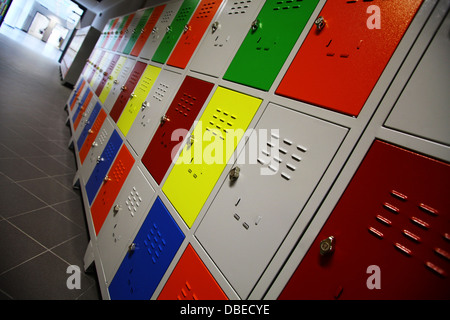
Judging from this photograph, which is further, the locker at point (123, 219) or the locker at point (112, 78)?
the locker at point (112, 78)

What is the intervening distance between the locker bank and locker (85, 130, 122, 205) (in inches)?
28.2

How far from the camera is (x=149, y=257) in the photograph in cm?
141

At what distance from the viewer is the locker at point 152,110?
1899 mm

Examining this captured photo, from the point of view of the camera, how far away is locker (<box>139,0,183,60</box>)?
2.48 m

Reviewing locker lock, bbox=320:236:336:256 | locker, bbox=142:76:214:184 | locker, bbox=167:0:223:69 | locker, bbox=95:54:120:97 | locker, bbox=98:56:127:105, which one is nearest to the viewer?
locker lock, bbox=320:236:336:256

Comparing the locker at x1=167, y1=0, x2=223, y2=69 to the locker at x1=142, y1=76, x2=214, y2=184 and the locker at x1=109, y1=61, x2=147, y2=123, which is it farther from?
the locker at x1=109, y1=61, x2=147, y2=123

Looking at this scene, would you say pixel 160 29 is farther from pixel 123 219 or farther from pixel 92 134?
pixel 123 219

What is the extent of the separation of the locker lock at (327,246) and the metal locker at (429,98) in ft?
1.34

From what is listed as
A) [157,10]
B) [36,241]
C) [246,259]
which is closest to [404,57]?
[246,259]

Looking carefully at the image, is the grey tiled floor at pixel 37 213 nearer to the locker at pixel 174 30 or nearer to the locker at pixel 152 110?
the locker at pixel 152 110

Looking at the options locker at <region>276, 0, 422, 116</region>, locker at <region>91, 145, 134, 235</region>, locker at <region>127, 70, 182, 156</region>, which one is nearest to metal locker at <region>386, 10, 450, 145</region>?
locker at <region>276, 0, 422, 116</region>

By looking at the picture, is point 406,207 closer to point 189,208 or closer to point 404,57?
point 404,57

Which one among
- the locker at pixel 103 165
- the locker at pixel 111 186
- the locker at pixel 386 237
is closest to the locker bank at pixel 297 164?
the locker at pixel 386 237

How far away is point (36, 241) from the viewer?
199 cm
